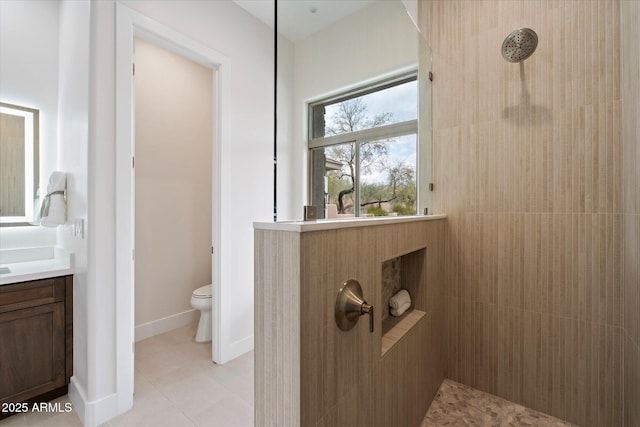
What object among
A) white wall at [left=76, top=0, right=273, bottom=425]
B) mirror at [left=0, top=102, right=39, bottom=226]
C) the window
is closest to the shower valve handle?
the window

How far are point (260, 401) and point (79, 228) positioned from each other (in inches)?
63.9

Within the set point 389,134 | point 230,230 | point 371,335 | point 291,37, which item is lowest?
point 371,335

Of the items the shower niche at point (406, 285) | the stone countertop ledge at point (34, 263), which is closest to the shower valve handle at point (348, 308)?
the shower niche at point (406, 285)

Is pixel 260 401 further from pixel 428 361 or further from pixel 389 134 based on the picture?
pixel 389 134

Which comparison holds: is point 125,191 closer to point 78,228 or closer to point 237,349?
point 78,228

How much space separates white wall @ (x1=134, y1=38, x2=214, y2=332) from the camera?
2.74m

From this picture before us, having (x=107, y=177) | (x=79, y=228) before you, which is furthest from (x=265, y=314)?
(x=79, y=228)

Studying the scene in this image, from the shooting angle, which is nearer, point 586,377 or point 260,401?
point 260,401

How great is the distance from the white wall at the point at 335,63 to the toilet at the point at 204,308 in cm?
200

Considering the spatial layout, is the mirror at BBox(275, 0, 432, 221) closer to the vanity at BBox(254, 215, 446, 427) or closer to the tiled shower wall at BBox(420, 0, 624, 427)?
the vanity at BBox(254, 215, 446, 427)

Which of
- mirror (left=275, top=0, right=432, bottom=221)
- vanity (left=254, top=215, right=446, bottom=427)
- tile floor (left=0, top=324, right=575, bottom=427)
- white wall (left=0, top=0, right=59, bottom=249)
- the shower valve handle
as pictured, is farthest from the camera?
white wall (left=0, top=0, right=59, bottom=249)

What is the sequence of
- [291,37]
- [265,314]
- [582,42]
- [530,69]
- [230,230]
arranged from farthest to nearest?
[230,230] → [530,69] → [582,42] → [291,37] → [265,314]

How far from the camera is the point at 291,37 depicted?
41.4 inches

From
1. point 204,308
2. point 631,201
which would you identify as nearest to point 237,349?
point 204,308
